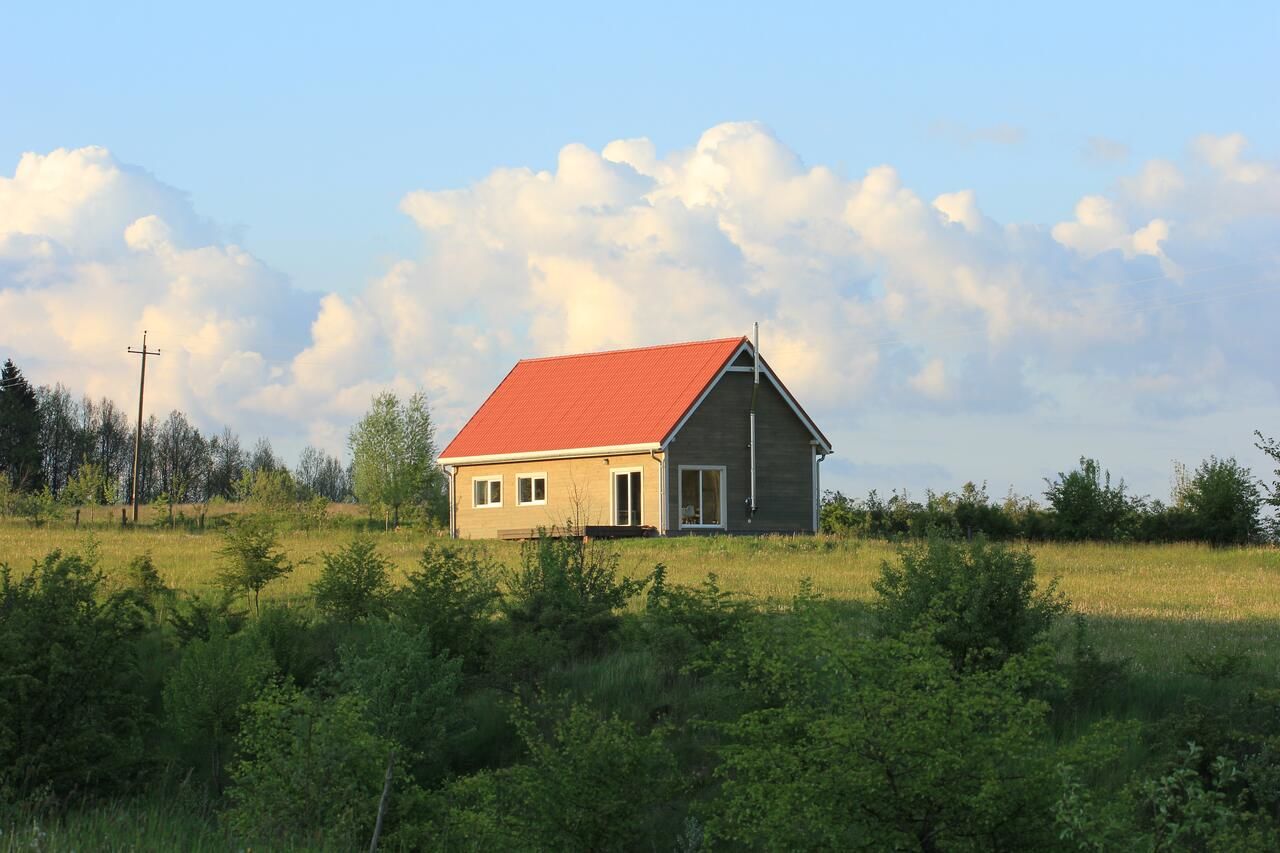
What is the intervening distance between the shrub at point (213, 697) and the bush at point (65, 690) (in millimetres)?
457

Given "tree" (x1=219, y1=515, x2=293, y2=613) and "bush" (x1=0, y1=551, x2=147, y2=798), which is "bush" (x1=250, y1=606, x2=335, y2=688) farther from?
"tree" (x1=219, y1=515, x2=293, y2=613)

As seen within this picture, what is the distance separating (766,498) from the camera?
41.4 meters

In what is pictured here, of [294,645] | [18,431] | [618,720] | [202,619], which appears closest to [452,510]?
[202,619]

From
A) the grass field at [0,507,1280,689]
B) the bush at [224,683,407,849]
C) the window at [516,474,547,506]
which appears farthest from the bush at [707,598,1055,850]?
the window at [516,474,547,506]

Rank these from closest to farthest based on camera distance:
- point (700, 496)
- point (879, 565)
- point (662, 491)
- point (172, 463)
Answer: point (879, 565)
point (662, 491)
point (700, 496)
point (172, 463)

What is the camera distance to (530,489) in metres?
44.0

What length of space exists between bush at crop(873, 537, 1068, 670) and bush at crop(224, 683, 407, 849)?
6003 millimetres

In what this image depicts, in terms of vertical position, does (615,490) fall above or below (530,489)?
below

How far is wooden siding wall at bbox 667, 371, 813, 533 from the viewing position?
40469 mm

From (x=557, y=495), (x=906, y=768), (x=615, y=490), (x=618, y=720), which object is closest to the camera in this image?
(x=906, y=768)

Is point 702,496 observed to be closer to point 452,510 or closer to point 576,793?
point 452,510

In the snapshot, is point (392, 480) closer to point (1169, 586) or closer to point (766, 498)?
point (766, 498)

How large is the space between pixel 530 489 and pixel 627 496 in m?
→ 4.30

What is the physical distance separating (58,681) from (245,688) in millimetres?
1959
